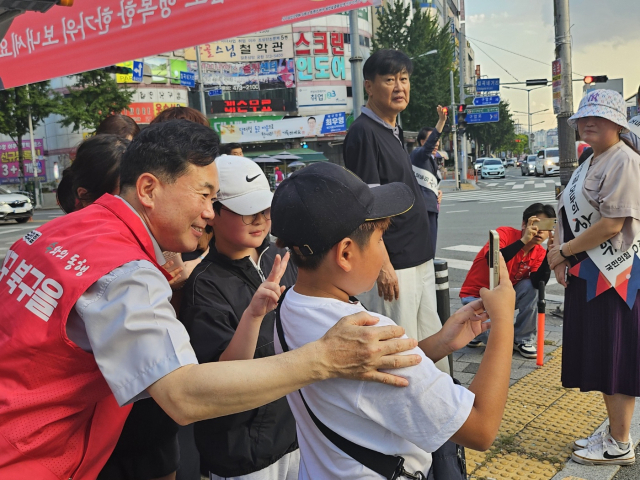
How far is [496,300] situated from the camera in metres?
1.55

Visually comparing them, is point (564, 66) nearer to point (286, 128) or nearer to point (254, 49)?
point (286, 128)

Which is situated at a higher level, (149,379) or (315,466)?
(149,379)

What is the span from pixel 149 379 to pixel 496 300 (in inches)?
35.3

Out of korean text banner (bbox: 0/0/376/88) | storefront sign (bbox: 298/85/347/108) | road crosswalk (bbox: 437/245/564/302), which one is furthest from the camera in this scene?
storefront sign (bbox: 298/85/347/108)

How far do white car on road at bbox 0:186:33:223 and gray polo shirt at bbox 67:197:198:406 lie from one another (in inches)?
887

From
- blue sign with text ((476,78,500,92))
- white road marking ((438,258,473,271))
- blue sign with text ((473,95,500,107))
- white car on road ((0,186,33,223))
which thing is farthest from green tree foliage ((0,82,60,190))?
blue sign with text ((476,78,500,92))

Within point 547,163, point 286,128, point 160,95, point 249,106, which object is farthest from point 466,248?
point 249,106

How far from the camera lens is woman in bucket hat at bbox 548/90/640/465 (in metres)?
3.00

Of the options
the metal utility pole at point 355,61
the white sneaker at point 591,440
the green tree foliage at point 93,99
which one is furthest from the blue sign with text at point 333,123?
the white sneaker at point 591,440

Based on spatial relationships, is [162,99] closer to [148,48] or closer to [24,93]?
[24,93]

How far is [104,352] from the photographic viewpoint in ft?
4.46

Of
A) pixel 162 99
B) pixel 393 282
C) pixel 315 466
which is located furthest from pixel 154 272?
pixel 162 99

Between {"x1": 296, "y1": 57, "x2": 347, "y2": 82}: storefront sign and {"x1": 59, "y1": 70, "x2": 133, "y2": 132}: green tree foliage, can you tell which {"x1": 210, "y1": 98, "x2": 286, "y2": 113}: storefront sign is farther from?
{"x1": 59, "y1": 70, "x2": 133, "y2": 132}: green tree foliage

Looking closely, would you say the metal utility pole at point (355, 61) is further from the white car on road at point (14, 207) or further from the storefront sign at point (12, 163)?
the storefront sign at point (12, 163)
